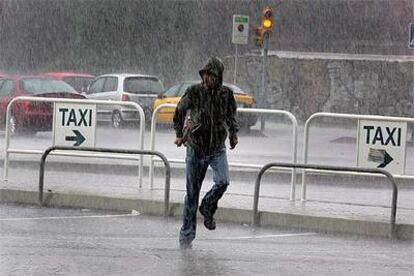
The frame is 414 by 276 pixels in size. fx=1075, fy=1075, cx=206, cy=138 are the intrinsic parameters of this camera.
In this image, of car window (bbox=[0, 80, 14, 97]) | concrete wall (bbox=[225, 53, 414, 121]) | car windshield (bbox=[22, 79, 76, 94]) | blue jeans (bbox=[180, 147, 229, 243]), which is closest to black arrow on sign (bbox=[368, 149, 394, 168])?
blue jeans (bbox=[180, 147, 229, 243])

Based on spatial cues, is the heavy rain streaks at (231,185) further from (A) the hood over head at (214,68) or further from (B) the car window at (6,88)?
(A) the hood over head at (214,68)

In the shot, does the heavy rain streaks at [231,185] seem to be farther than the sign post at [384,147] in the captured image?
No

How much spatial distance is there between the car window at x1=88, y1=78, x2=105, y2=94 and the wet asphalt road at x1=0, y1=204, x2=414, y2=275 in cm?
1899

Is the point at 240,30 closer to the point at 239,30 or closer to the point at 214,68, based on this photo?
the point at 239,30

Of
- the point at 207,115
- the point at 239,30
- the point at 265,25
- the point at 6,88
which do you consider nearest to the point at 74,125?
the point at 207,115

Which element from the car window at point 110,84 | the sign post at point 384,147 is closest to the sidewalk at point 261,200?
the sign post at point 384,147

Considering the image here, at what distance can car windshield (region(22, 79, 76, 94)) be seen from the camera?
2598 centimetres

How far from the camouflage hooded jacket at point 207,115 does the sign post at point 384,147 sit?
2.98 meters

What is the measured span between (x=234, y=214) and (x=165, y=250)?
225cm

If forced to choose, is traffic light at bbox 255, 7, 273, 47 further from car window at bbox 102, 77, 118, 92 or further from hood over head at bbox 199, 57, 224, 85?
hood over head at bbox 199, 57, 224, 85

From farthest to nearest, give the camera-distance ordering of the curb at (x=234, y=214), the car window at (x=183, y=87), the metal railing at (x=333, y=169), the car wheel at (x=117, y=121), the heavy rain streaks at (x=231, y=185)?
1. the car window at (x=183, y=87)
2. the car wheel at (x=117, y=121)
3. the curb at (x=234, y=214)
4. the metal railing at (x=333, y=169)
5. the heavy rain streaks at (x=231, y=185)

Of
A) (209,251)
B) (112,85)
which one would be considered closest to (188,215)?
(209,251)

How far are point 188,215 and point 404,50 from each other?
3355 centimetres

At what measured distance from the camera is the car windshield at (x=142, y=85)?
29922 mm
